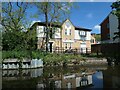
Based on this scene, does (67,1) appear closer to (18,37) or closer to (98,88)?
(18,37)

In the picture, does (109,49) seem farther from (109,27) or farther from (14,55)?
(14,55)

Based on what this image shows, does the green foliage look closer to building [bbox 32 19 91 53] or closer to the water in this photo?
the water

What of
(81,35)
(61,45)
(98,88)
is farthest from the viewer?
(81,35)

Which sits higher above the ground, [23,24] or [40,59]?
[23,24]

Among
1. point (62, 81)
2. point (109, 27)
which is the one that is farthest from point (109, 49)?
point (62, 81)

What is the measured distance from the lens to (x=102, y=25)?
167ft

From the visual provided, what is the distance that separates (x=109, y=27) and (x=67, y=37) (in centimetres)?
917

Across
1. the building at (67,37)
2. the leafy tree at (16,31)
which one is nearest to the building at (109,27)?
the building at (67,37)

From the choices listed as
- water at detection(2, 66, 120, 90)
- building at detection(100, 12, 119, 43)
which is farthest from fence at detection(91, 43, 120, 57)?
water at detection(2, 66, 120, 90)

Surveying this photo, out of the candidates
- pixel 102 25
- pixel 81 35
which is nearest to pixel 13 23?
pixel 81 35

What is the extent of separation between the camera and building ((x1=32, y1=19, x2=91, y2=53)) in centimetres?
4275

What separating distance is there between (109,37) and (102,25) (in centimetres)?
431

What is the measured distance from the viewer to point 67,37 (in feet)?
152

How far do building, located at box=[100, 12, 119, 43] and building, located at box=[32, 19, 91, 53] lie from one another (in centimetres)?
349
